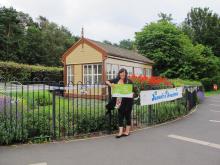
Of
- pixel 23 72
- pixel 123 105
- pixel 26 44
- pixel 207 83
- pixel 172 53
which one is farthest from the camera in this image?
pixel 26 44

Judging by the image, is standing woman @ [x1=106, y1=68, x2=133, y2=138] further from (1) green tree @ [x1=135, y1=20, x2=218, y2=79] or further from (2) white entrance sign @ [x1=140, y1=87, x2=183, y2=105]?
(1) green tree @ [x1=135, y1=20, x2=218, y2=79]

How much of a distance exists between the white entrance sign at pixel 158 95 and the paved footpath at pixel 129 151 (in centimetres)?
135

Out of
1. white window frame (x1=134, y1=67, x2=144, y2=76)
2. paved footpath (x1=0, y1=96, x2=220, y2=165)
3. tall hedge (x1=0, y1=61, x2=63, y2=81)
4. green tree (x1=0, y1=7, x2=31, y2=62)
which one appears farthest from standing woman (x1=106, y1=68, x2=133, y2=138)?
green tree (x1=0, y1=7, x2=31, y2=62)

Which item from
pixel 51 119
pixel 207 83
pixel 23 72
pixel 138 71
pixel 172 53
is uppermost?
pixel 172 53

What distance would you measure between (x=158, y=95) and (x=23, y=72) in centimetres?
2456

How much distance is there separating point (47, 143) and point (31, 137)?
A: 1.35ft

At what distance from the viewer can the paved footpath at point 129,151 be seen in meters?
5.95

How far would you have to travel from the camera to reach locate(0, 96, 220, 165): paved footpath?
5953 millimetres

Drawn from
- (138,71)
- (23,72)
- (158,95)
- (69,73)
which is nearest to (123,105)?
(158,95)

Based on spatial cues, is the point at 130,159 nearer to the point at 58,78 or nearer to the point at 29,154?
the point at 29,154

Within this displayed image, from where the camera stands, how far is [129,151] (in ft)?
22.0

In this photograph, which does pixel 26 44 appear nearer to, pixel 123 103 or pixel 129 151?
pixel 123 103

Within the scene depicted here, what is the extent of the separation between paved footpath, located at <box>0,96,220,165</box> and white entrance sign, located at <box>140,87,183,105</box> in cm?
135

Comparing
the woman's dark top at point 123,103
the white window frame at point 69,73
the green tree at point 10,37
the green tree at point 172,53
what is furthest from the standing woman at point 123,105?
the green tree at point 10,37
